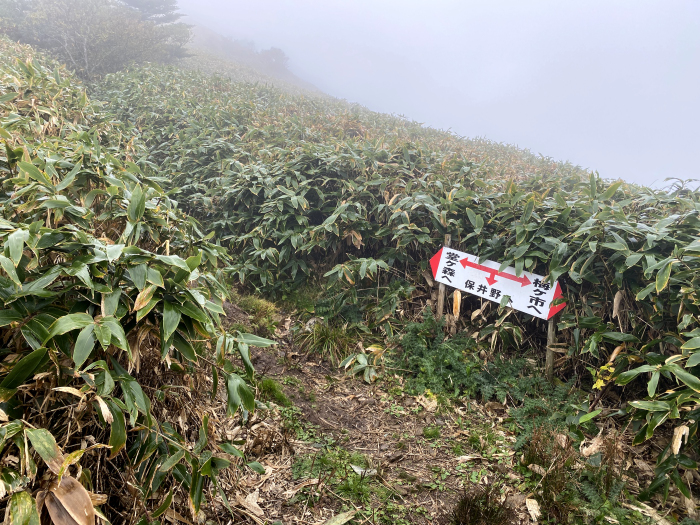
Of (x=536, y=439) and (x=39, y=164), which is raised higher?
(x=39, y=164)

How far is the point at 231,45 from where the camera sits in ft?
145

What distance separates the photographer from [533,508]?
2.27 meters

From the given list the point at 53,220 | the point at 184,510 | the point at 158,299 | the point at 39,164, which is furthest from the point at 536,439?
the point at 39,164

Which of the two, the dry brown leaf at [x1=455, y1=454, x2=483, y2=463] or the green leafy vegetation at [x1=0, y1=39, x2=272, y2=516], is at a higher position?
the green leafy vegetation at [x1=0, y1=39, x2=272, y2=516]

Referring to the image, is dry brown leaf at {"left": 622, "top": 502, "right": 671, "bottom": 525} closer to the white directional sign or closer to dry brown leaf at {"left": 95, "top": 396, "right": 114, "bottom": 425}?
the white directional sign

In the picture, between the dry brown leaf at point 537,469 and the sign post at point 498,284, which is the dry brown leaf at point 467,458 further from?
the sign post at point 498,284

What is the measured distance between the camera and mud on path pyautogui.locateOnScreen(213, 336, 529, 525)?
2.22 m

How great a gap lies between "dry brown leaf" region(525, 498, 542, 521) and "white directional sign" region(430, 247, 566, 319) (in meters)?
1.61

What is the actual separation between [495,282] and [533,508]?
1946 mm

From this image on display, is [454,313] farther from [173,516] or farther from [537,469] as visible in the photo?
[173,516]

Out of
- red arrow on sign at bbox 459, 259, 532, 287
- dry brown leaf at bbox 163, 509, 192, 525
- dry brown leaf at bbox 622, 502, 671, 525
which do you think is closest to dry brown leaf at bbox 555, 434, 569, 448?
dry brown leaf at bbox 622, 502, 671, 525

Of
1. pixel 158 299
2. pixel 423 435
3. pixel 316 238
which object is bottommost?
pixel 423 435

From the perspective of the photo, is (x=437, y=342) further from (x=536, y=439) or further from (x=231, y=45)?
(x=231, y=45)

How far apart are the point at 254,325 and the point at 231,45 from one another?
49231mm
